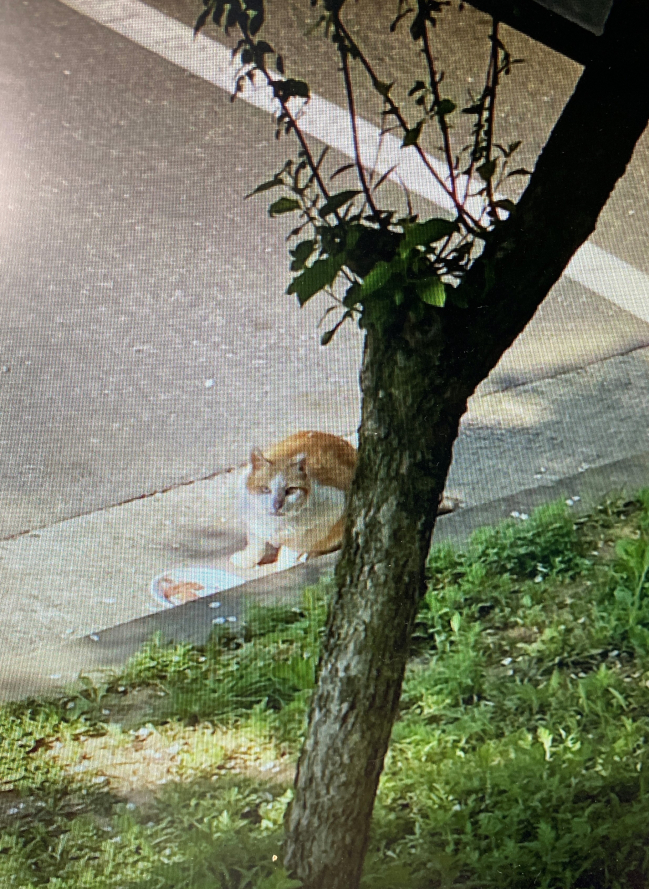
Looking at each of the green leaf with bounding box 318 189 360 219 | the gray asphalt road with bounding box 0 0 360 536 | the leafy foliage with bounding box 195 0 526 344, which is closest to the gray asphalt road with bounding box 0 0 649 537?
the gray asphalt road with bounding box 0 0 360 536

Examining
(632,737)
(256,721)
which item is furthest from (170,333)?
(632,737)

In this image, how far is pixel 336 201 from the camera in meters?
0.97

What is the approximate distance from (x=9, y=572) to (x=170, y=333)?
1.19 feet

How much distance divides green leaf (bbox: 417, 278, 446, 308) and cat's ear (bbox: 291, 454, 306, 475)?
1.20 feet

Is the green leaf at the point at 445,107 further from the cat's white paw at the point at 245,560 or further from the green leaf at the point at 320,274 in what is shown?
the cat's white paw at the point at 245,560

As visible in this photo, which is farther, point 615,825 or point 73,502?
point 73,502

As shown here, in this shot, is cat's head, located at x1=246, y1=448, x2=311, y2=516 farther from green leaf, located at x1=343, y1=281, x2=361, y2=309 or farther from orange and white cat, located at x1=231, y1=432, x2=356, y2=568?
green leaf, located at x1=343, y1=281, x2=361, y2=309

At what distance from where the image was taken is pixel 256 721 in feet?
3.49

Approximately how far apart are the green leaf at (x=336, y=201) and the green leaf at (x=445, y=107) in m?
0.14

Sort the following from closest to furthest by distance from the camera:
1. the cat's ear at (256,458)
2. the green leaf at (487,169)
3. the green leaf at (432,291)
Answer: the green leaf at (432,291)
the green leaf at (487,169)
the cat's ear at (256,458)

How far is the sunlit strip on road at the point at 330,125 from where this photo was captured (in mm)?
1107

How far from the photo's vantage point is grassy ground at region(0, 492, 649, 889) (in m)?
1.00

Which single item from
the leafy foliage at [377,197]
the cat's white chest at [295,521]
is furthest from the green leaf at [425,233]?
the cat's white chest at [295,521]

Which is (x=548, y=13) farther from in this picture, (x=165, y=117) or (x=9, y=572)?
(x=9, y=572)
